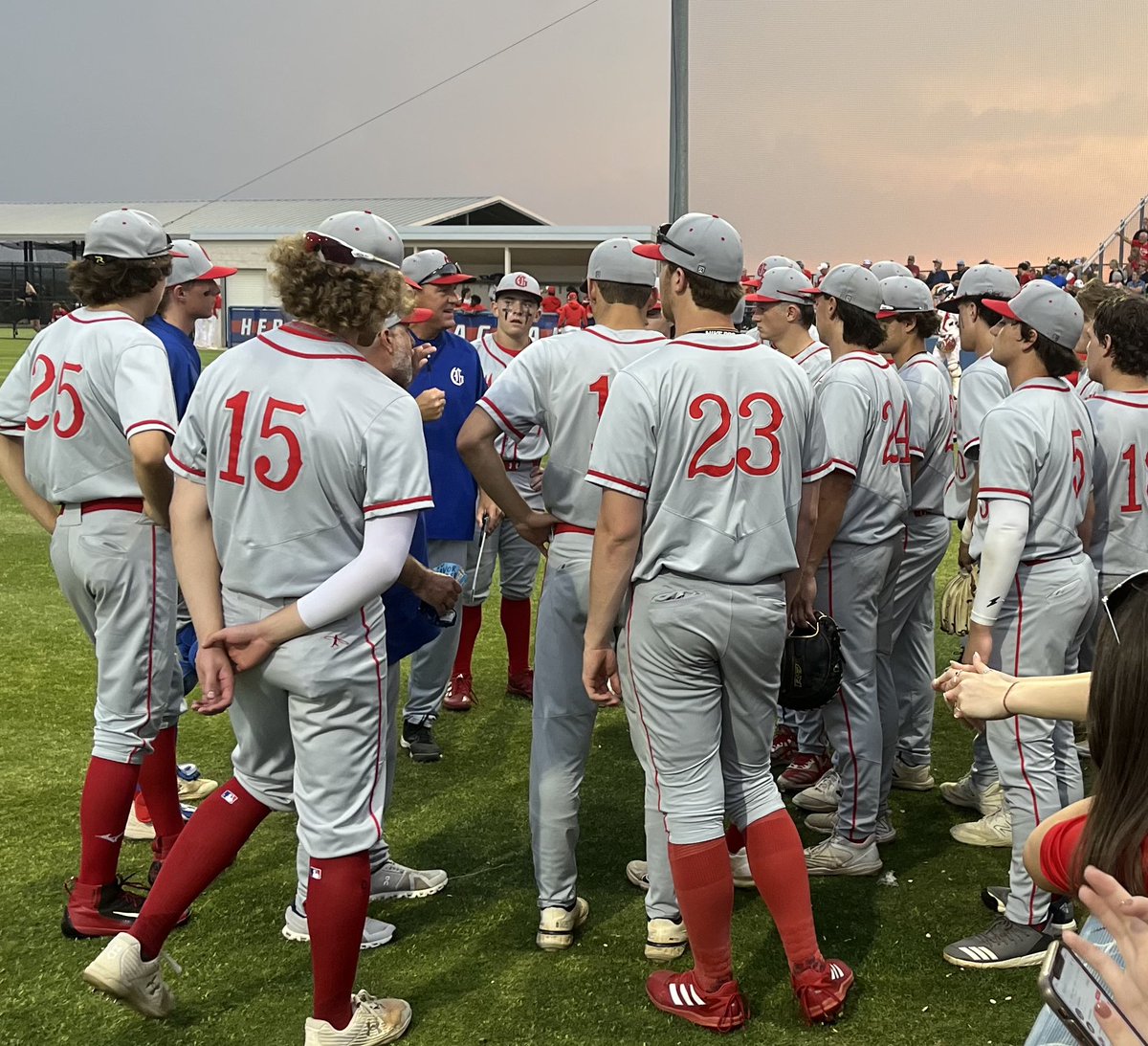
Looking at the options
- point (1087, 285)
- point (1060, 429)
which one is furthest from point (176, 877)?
point (1087, 285)

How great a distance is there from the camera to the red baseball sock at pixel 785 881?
3.17 metres

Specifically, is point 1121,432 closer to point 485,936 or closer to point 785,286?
point 785,286

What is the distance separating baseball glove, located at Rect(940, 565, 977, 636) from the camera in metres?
4.45

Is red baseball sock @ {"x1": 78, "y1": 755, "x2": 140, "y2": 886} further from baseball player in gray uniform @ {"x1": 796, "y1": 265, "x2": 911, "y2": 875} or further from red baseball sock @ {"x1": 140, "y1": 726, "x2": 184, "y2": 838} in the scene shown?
baseball player in gray uniform @ {"x1": 796, "y1": 265, "x2": 911, "y2": 875}

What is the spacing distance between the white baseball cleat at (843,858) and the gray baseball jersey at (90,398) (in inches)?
106

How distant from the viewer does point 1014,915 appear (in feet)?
11.7

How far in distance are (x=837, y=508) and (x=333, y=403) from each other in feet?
6.58

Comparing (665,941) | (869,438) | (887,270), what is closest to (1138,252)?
(887,270)

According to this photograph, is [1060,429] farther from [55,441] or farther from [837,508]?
[55,441]

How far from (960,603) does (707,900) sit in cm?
194

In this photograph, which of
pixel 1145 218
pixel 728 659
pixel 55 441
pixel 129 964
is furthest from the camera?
pixel 1145 218

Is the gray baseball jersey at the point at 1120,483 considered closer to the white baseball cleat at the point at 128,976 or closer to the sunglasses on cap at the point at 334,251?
the sunglasses on cap at the point at 334,251

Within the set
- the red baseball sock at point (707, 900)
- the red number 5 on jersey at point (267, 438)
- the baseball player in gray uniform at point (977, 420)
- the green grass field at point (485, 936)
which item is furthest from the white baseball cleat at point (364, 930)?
the baseball player in gray uniform at point (977, 420)

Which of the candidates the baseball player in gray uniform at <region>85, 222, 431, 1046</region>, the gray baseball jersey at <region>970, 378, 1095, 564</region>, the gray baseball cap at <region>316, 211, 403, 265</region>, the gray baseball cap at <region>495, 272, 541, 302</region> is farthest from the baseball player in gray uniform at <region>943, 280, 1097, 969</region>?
the gray baseball cap at <region>495, 272, 541, 302</region>
